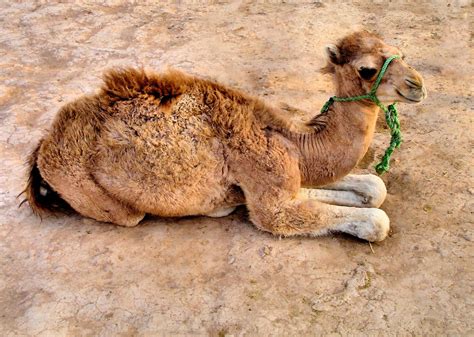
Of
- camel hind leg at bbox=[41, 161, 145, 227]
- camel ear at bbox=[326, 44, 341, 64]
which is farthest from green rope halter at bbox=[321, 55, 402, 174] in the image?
camel hind leg at bbox=[41, 161, 145, 227]

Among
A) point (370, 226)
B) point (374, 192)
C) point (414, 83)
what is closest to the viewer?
point (414, 83)

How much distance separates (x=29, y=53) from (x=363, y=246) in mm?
5713

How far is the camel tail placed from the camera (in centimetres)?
477

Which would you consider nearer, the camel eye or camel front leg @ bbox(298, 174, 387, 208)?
the camel eye

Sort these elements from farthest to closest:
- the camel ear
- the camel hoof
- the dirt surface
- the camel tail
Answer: the camel tail, the camel ear, the camel hoof, the dirt surface

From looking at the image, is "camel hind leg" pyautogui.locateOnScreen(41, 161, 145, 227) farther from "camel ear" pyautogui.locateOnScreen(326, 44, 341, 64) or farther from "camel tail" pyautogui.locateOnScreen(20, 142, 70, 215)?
"camel ear" pyautogui.locateOnScreen(326, 44, 341, 64)

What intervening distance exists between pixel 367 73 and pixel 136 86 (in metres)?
1.87

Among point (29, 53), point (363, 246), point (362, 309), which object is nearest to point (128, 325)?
point (362, 309)

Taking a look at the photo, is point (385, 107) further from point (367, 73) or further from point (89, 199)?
point (89, 199)

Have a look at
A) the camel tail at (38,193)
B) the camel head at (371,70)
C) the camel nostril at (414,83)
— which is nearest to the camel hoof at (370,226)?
the camel head at (371,70)

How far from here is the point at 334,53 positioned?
4578mm

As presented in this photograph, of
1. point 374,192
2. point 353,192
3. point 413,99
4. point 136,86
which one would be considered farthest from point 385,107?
point 136,86

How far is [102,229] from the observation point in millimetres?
4852

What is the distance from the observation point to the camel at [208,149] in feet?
14.8
